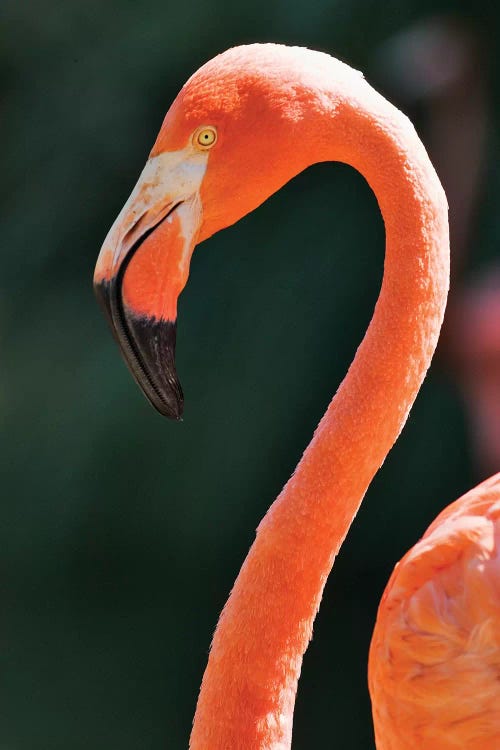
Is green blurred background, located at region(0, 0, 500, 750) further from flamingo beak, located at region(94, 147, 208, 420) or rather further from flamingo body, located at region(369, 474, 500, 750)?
flamingo beak, located at region(94, 147, 208, 420)

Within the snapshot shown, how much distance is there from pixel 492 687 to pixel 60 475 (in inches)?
101

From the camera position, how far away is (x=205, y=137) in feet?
4.17

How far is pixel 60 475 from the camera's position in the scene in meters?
3.72

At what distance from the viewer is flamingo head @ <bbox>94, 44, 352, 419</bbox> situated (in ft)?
4.07

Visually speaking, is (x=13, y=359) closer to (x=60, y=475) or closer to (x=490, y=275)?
(x=60, y=475)

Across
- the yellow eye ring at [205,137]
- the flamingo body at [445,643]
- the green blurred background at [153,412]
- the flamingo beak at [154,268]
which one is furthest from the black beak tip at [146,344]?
the green blurred background at [153,412]

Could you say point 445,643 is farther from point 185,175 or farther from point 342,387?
point 185,175

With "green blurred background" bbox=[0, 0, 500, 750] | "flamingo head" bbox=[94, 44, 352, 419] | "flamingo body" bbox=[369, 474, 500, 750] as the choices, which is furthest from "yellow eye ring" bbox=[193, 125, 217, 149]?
"green blurred background" bbox=[0, 0, 500, 750]

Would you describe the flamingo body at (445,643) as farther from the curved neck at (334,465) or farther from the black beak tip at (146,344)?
the black beak tip at (146,344)

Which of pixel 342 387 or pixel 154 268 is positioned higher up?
pixel 154 268

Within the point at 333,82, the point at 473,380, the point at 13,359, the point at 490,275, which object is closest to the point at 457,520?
the point at 333,82

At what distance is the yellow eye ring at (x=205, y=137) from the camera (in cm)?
127

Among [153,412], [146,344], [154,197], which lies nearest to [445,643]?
[146,344]

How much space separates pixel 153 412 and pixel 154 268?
2.40 meters
